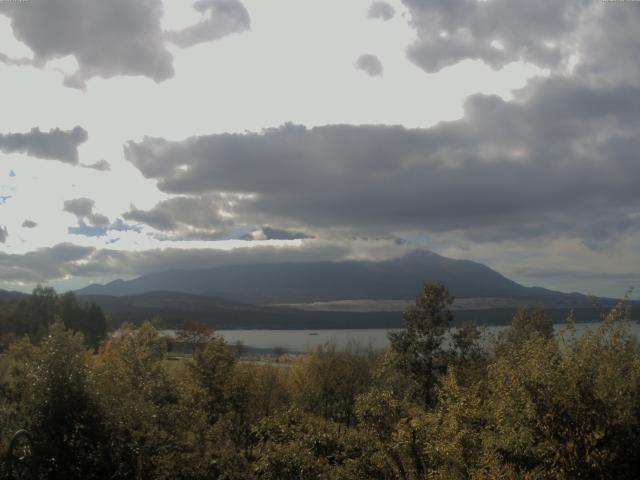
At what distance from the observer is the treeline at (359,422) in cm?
1246

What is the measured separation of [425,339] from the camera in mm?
39344

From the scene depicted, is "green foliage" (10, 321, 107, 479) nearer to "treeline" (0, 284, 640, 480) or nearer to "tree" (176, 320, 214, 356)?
"treeline" (0, 284, 640, 480)

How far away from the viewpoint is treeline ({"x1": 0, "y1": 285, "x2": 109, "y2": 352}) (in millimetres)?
123812

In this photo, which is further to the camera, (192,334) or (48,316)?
(192,334)

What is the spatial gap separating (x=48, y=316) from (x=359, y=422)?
119639 millimetres

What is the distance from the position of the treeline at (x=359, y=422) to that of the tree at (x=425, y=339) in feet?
22.2

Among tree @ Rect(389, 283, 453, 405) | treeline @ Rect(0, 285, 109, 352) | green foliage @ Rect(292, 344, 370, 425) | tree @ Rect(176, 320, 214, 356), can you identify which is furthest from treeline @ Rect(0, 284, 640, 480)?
tree @ Rect(176, 320, 214, 356)

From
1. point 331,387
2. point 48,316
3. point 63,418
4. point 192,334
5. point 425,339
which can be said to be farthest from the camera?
point 192,334

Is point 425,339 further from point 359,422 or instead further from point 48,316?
point 48,316

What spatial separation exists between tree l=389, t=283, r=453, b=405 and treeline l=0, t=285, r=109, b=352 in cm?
9582

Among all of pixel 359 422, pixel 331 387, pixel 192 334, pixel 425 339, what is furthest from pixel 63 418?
pixel 192 334

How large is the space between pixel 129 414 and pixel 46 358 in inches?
129

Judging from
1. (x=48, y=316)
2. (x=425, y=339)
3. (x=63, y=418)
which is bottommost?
(x=48, y=316)

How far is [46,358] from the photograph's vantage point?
19.6 m
